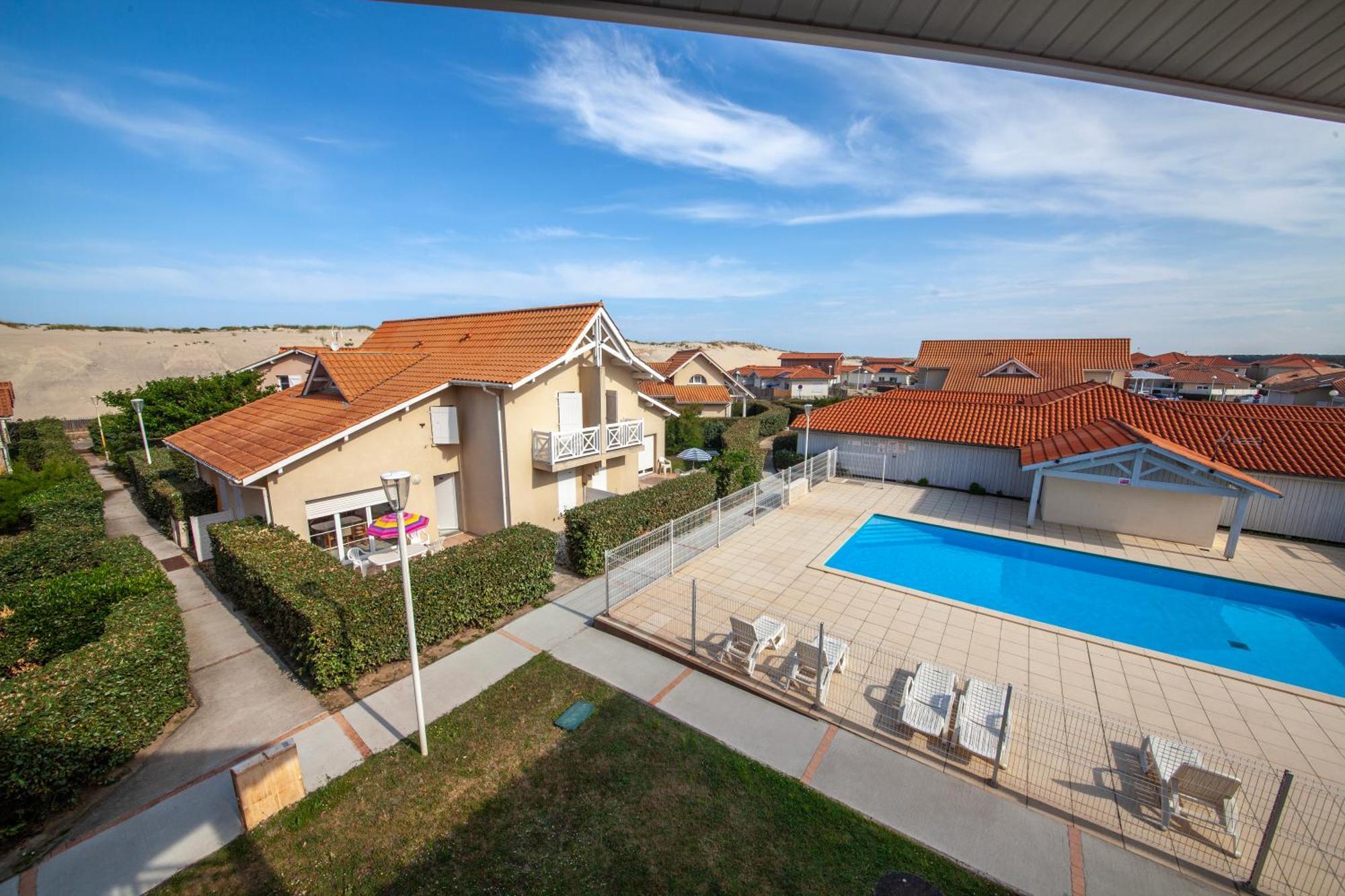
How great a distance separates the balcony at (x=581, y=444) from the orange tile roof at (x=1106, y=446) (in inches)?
531

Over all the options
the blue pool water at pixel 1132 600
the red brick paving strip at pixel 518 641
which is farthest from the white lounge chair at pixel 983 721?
the red brick paving strip at pixel 518 641

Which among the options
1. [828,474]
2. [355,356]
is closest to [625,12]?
[355,356]

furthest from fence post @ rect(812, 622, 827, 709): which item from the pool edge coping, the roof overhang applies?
the roof overhang

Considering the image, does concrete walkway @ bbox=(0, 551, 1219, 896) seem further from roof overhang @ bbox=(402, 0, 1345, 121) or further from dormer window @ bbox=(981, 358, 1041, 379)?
dormer window @ bbox=(981, 358, 1041, 379)

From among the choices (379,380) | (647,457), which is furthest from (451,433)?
(647,457)

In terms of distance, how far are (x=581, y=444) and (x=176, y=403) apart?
2098 cm

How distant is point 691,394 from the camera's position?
41250mm

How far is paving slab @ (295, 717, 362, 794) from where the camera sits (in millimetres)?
6909

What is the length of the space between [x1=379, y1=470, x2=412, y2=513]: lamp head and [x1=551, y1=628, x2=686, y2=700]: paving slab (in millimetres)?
4709

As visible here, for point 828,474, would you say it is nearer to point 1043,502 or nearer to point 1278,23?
point 1043,502

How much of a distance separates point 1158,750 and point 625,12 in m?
10.3

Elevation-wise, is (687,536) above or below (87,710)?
below

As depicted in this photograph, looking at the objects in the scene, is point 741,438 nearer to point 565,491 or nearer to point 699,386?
point 565,491

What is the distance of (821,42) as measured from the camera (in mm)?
3014
